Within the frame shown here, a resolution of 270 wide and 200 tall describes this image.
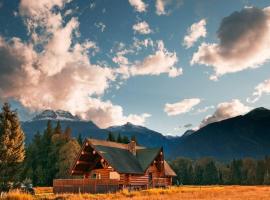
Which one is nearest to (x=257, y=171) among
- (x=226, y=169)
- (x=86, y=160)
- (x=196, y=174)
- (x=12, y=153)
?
A: (x=226, y=169)

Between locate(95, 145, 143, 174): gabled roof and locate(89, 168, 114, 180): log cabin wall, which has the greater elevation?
locate(95, 145, 143, 174): gabled roof

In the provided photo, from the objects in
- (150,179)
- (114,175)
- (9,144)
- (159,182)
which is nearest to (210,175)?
(159,182)

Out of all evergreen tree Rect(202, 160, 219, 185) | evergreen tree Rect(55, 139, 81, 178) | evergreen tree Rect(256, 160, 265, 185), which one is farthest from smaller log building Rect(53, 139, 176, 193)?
evergreen tree Rect(256, 160, 265, 185)

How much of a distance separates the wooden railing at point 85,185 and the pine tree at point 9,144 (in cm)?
599

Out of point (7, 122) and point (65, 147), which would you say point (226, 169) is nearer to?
point (65, 147)

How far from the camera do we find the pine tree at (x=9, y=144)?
48.7 meters

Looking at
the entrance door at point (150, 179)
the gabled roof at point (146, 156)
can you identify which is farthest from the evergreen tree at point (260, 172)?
the entrance door at point (150, 179)

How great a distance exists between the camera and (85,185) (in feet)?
158

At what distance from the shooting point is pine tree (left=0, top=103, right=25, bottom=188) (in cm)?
4872

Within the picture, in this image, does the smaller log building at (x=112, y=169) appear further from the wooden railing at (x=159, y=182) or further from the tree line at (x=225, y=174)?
the tree line at (x=225, y=174)

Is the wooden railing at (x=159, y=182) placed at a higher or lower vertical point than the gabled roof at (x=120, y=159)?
lower

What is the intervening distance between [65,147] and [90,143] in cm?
4123

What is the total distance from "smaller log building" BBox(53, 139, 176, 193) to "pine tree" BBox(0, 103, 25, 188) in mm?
5941

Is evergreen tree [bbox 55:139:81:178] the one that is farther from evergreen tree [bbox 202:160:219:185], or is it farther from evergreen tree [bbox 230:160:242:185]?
evergreen tree [bbox 230:160:242:185]
